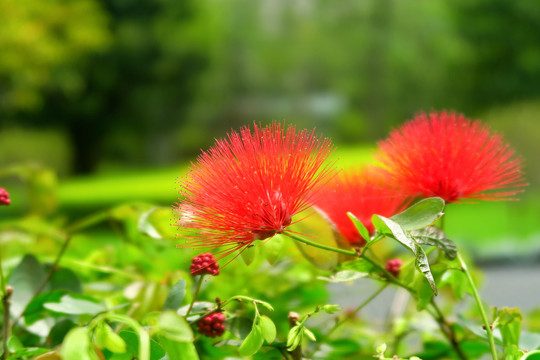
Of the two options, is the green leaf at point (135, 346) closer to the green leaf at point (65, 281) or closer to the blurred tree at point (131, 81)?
the green leaf at point (65, 281)

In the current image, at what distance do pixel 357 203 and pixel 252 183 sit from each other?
125 millimetres

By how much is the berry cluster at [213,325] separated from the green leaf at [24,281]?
164 millimetres

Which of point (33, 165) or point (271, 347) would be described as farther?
point (33, 165)

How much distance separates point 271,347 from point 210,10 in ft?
38.3

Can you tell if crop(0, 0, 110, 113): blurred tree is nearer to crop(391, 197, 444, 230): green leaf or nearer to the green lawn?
the green lawn

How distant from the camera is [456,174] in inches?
16.2

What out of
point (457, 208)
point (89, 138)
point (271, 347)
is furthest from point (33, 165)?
point (89, 138)

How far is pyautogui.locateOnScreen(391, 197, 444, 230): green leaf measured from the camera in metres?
0.34

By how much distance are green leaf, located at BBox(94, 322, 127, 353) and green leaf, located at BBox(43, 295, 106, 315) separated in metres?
0.11

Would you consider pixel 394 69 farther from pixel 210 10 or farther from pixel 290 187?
pixel 290 187

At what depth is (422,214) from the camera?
1.13 ft

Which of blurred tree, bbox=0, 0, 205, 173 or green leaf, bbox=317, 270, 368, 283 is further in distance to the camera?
blurred tree, bbox=0, 0, 205, 173

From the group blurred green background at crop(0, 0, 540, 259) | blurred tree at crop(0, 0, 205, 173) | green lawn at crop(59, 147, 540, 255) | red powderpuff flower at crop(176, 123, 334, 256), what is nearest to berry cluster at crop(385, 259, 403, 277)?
red powderpuff flower at crop(176, 123, 334, 256)

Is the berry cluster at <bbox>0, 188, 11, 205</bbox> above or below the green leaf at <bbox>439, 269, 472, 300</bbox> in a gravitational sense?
below
